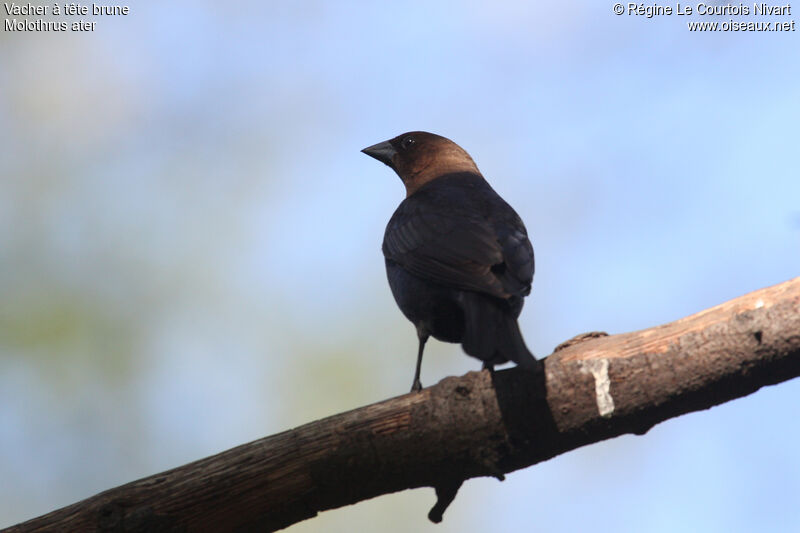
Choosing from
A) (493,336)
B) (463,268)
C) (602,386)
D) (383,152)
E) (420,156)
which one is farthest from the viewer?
(383,152)

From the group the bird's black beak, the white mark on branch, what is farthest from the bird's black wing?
the bird's black beak

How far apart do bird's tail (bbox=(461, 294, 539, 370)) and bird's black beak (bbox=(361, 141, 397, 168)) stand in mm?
2665

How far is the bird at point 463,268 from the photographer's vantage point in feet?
11.3

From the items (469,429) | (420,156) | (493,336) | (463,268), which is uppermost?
(420,156)

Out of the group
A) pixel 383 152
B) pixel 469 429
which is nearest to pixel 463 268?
pixel 469 429

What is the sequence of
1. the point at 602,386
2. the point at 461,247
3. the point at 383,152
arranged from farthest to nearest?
1. the point at 383,152
2. the point at 461,247
3. the point at 602,386

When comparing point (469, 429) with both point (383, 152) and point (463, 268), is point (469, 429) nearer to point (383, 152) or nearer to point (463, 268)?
point (463, 268)

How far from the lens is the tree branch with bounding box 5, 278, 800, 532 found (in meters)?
2.99

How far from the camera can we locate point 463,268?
A: 12.6ft

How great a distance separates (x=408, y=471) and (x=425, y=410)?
0.23 meters

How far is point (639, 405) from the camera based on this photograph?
3.03 m

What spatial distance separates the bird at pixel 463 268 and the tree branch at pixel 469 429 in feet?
0.66

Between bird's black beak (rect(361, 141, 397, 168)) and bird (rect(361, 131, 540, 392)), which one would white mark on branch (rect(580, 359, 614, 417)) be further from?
bird's black beak (rect(361, 141, 397, 168))

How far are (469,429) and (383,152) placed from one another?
342 cm
